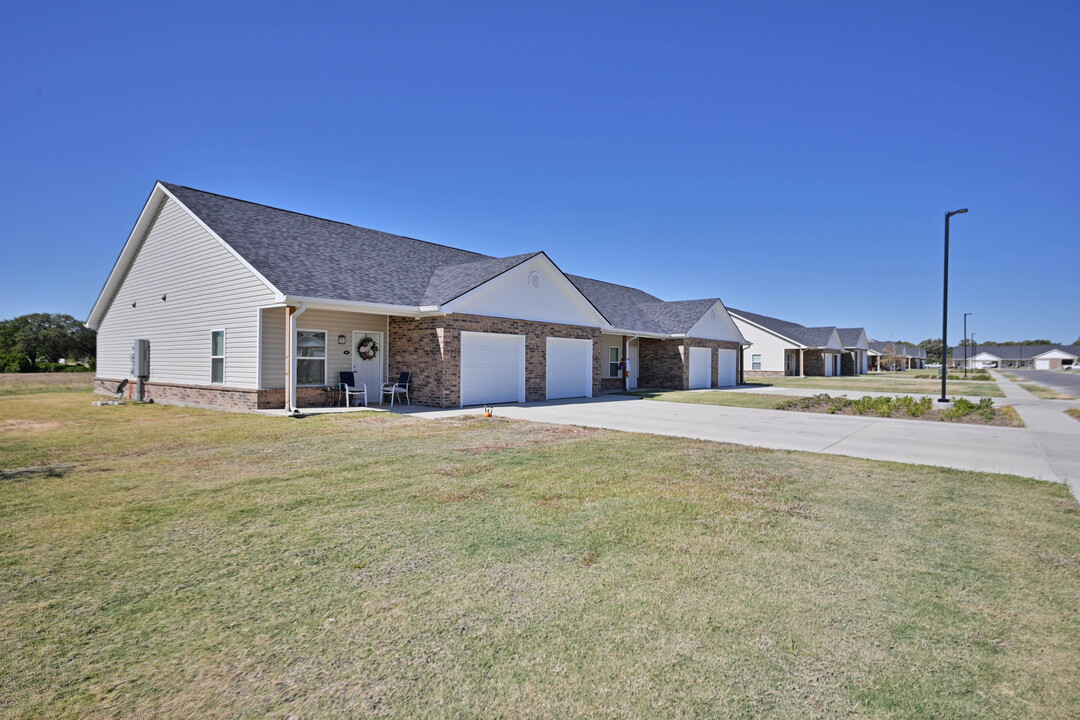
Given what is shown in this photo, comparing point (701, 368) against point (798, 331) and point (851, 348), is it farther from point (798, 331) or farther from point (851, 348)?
point (851, 348)

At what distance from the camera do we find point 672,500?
552 cm

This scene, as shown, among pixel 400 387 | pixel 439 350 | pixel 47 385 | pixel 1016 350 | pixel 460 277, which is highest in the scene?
pixel 1016 350

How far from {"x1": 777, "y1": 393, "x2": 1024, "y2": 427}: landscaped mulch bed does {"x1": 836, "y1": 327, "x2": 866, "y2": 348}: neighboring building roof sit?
137 feet

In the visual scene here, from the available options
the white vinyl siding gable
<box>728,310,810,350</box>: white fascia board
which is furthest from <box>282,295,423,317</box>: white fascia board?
<box>728,310,810,350</box>: white fascia board

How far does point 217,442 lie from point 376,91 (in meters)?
11.2

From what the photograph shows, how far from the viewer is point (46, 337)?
4550 cm

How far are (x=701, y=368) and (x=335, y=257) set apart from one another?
19.6m

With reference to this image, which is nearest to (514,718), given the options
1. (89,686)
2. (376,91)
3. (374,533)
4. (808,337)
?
(89,686)

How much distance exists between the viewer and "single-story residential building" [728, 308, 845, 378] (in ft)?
149

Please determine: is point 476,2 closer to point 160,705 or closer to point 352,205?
point 352,205

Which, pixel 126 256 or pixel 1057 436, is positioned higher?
pixel 126 256

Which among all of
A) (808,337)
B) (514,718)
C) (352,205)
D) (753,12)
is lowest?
(514,718)

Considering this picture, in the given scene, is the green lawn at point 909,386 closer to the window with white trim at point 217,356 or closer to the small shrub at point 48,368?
the window with white trim at point 217,356

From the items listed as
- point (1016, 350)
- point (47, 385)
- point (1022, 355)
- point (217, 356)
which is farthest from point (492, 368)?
point (1016, 350)
